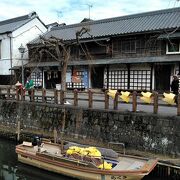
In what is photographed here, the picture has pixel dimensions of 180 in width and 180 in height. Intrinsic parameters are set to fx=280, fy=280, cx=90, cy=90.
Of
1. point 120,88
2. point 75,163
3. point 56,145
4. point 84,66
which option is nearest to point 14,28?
point 84,66

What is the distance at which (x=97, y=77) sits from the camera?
81.0 feet

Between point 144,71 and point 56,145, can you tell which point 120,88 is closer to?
point 144,71

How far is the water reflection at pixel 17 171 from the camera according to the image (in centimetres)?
1148

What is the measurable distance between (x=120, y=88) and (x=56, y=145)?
11.1 m

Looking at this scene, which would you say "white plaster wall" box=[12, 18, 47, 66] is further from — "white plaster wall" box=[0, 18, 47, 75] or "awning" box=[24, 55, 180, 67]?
"awning" box=[24, 55, 180, 67]

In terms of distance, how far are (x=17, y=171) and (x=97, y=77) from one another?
13748mm

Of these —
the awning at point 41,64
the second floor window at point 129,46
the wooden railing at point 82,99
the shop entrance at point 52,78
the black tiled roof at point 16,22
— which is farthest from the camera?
the black tiled roof at point 16,22

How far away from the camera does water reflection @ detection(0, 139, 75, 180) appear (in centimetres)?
1148

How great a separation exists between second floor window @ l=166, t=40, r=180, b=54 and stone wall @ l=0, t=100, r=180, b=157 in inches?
386

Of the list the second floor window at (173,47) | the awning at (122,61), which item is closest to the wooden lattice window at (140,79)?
the awning at (122,61)

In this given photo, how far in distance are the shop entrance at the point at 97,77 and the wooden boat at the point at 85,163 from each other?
12.5 meters

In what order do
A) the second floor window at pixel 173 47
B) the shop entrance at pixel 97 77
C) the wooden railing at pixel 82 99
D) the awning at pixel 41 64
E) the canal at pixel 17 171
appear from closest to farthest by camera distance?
1. the canal at pixel 17 171
2. the wooden railing at pixel 82 99
3. the second floor window at pixel 173 47
4. the shop entrance at pixel 97 77
5. the awning at pixel 41 64

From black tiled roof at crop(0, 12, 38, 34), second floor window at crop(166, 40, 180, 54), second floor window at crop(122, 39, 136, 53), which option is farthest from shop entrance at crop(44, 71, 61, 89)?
second floor window at crop(166, 40, 180, 54)

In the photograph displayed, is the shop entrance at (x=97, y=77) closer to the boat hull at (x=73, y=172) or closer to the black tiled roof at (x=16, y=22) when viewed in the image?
the black tiled roof at (x=16, y=22)
